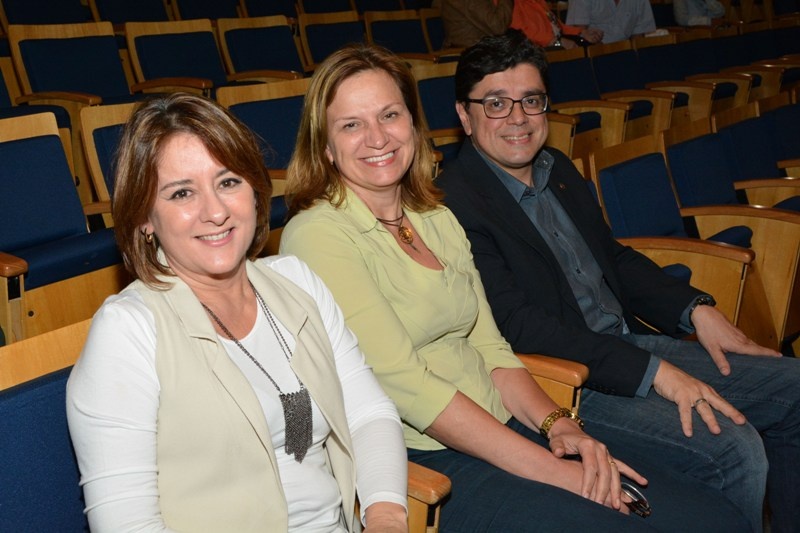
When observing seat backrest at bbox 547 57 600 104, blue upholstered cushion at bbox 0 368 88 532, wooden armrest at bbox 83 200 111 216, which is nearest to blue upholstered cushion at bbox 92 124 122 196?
wooden armrest at bbox 83 200 111 216

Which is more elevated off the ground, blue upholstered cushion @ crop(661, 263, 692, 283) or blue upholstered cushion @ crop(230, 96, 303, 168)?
blue upholstered cushion @ crop(230, 96, 303, 168)

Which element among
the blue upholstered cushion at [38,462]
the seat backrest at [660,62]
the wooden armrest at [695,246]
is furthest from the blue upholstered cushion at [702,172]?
the seat backrest at [660,62]

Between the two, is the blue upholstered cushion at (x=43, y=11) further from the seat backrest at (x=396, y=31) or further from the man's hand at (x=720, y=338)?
the man's hand at (x=720, y=338)

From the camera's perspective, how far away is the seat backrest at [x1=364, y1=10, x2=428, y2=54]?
4059mm

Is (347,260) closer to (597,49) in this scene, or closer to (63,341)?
(63,341)

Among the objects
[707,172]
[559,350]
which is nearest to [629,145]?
[707,172]

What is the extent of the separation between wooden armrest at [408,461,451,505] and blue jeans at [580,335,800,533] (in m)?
0.38

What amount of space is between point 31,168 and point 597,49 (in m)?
3.07

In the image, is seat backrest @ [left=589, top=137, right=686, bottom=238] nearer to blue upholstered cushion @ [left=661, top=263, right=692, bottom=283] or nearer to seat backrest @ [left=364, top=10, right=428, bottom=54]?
blue upholstered cushion @ [left=661, top=263, right=692, bottom=283]

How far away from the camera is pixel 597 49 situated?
4230 millimetres

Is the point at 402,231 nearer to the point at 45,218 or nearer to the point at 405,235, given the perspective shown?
the point at 405,235

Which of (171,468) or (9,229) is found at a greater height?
(9,229)

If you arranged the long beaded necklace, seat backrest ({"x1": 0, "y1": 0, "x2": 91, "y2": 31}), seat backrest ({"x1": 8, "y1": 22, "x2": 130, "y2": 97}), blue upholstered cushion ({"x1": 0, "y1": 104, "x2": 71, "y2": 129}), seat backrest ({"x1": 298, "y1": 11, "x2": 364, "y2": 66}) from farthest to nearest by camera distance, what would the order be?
seat backrest ({"x1": 298, "y1": 11, "x2": 364, "y2": 66}) → seat backrest ({"x1": 0, "y1": 0, "x2": 91, "y2": 31}) → seat backrest ({"x1": 8, "y1": 22, "x2": 130, "y2": 97}) → blue upholstered cushion ({"x1": 0, "y1": 104, "x2": 71, "y2": 129}) → the long beaded necklace

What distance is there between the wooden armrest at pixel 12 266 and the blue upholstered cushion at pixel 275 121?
83cm
